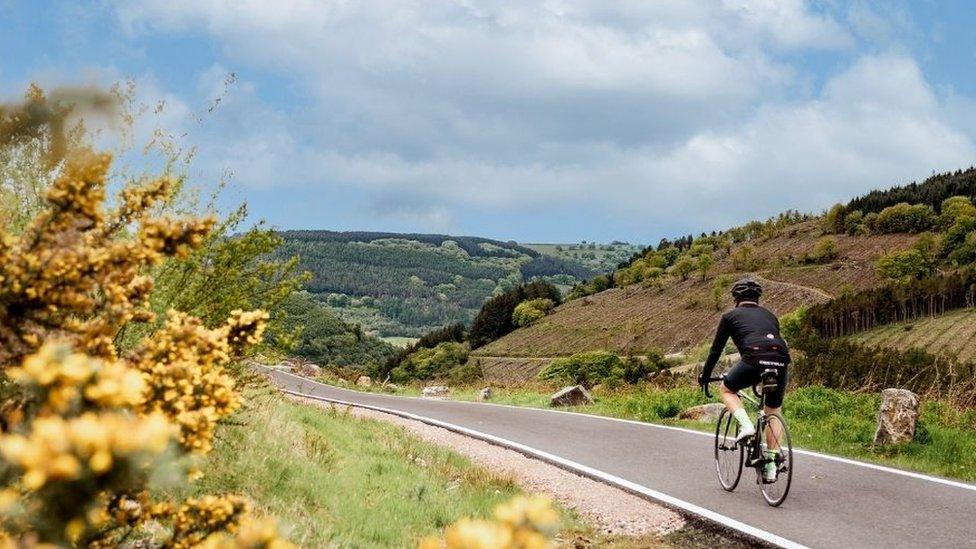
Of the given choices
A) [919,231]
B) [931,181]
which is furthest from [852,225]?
[931,181]

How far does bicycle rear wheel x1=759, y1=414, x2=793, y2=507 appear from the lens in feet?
→ 26.5

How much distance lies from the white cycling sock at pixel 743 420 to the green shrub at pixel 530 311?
104 meters

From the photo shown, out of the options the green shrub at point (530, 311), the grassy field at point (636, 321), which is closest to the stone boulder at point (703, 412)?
the grassy field at point (636, 321)

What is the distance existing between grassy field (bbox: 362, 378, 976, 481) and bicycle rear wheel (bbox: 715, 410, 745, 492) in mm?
2623

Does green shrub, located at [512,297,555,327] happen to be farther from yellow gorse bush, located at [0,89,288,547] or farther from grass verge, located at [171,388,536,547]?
yellow gorse bush, located at [0,89,288,547]

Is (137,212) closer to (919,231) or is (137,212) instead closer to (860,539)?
(860,539)

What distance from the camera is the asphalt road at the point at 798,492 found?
7.07 meters

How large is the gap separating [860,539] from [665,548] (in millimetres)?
1674

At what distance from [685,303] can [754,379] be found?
90671 mm

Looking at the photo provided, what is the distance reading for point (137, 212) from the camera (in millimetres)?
3215

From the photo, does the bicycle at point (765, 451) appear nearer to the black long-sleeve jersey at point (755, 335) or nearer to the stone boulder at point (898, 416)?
the black long-sleeve jersey at point (755, 335)

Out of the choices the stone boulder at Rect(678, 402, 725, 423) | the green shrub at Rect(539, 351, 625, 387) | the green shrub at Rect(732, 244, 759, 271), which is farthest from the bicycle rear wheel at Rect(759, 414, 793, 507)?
the green shrub at Rect(732, 244, 759, 271)

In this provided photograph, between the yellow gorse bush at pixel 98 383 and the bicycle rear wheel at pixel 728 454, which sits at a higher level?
the yellow gorse bush at pixel 98 383

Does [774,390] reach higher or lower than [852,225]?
lower
